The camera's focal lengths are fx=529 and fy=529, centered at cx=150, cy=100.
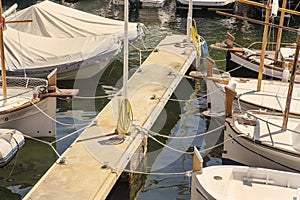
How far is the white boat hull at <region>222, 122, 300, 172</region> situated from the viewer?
42.2 ft

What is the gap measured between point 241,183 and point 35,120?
22.1 ft

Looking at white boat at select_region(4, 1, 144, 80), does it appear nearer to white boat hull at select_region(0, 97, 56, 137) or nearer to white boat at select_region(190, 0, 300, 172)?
white boat hull at select_region(0, 97, 56, 137)

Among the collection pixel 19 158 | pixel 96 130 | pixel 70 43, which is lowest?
pixel 19 158

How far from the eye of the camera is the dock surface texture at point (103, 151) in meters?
11.8

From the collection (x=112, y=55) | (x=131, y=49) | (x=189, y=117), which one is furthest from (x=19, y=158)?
(x=131, y=49)

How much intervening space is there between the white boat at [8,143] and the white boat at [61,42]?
17.5 ft

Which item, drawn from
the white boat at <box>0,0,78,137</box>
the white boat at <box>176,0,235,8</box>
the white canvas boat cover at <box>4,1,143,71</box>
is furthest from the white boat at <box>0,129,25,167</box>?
the white boat at <box>176,0,235,8</box>

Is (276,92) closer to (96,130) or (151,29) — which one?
(96,130)

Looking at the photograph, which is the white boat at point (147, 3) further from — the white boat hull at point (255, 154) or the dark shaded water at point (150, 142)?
the white boat hull at point (255, 154)

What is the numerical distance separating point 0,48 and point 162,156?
18.9 feet

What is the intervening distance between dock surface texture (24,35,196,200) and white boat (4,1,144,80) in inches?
92.5

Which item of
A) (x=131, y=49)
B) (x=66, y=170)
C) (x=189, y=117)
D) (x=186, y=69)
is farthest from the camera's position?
(x=131, y=49)

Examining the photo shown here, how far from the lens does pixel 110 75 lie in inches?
866

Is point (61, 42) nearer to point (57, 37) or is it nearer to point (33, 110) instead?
point (57, 37)
